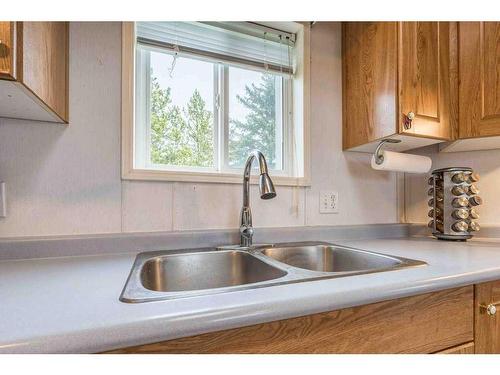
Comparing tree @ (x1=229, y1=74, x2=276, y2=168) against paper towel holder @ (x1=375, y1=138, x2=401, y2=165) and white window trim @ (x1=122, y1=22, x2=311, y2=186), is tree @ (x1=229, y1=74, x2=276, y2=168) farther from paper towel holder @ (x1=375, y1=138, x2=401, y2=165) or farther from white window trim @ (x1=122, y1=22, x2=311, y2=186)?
paper towel holder @ (x1=375, y1=138, x2=401, y2=165)

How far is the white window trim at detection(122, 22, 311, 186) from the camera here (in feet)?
3.37

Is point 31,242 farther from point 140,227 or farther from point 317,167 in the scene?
point 317,167

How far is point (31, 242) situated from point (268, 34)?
→ 1.26 meters

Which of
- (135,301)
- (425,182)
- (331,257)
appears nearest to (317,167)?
(331,257)

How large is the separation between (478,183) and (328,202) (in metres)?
0.74

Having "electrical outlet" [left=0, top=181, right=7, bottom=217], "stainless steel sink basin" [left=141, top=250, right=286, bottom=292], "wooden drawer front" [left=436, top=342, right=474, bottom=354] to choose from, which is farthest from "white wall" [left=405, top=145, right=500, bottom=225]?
"electrical outlet" [left=0, top=181, right=7, bottom=217]

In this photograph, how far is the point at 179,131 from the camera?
1231 millimetres

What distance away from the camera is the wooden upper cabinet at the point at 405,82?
1101 mm

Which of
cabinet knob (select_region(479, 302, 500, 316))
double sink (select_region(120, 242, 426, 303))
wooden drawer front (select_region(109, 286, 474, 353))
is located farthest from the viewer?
double sink (select_region(120, 242, 426, 303))

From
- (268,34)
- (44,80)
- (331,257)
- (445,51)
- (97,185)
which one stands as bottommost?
(331,257)

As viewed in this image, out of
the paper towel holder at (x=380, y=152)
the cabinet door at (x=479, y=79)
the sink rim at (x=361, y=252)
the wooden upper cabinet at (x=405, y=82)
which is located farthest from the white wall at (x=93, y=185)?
the cabinet door at (x=479, y=79)

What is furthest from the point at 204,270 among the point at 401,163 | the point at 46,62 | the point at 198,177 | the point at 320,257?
the point at 401,163

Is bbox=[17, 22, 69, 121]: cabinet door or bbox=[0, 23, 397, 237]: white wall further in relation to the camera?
bbox=[0, 23, 397, 237]: white wall

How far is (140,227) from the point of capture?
1039 millimetres
